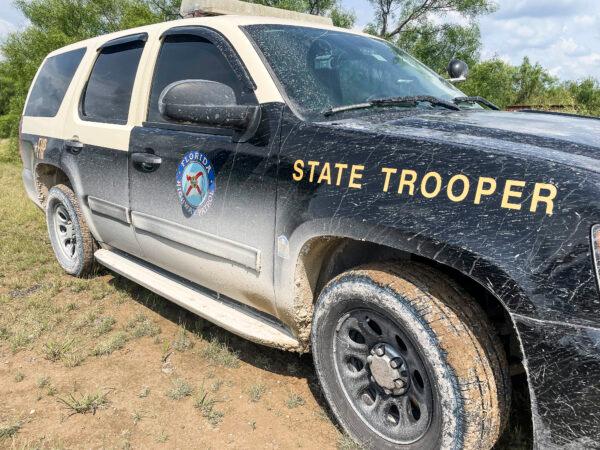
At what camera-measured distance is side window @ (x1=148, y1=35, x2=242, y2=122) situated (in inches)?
104

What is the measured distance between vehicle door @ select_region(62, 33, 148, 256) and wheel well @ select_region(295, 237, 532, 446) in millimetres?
1487

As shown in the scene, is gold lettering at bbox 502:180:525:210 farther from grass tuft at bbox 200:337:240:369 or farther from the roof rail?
the roof rail

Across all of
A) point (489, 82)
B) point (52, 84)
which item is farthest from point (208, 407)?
point (489, 82)

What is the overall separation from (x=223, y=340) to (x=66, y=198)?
6.15 feet

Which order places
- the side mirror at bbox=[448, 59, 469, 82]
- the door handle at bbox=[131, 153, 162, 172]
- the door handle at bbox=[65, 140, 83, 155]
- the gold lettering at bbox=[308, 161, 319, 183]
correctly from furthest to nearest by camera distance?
1. the side mirror at bbox=[448, 59, 469, 82]
2. the door handle at bbox=[65, 140, 83, 155]
3. the door handle at bbox=[131, 153, 162, 172]
4. the gold lettering at bbox=[308, 161, 319, 183]

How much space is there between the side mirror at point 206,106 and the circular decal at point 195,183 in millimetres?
256

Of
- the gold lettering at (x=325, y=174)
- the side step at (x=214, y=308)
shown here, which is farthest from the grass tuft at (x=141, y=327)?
the gold lettering at (x=325, y=174)

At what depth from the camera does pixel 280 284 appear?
2309 millimetres

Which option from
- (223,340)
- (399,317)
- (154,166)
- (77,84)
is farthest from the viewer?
(77,84)

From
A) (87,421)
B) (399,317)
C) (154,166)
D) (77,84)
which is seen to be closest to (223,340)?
(87,421)

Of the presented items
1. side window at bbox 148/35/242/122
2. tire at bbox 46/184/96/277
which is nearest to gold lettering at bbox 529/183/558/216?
side window at bbox 148/35/242/122

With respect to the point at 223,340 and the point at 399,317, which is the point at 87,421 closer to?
the point at 223,340

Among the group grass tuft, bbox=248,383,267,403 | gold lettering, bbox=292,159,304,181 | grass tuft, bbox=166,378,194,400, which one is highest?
gold lettering, bbox=292,159,304,181

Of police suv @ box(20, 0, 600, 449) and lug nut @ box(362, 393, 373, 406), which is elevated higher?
police suv @ box(20, 0, 600, 449)
